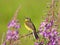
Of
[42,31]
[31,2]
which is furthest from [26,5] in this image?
[42,31]

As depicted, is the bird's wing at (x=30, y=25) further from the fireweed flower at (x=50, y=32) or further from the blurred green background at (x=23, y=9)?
the blurred green background at (x=23, y=9)

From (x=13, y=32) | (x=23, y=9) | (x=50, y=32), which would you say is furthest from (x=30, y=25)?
(x=23, y=9)

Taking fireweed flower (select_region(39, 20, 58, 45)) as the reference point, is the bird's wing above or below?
below

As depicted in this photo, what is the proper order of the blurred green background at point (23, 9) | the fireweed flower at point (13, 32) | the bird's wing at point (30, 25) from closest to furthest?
1. the fireweed flower at point (13, 32)
2. the bird's wing at point (30, 25)
3. the blurred green background at point (23, 9)

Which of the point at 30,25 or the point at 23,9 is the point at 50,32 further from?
the point at 23,9

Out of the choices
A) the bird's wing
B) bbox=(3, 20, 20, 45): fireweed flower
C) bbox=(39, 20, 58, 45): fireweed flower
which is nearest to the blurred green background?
the bird's wing

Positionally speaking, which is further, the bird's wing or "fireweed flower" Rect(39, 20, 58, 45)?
the bird's wing

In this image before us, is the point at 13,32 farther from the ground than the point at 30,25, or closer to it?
farther from the ground

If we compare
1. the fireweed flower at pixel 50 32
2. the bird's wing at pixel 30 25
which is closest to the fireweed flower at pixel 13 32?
the fireweed flower at pixel 50 32

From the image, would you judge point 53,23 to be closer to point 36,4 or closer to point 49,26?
point 49,26

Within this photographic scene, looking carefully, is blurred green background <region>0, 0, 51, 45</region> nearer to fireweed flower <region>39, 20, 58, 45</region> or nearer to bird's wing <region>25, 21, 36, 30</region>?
bird's wing <region>25, 21, 36, 30</region>

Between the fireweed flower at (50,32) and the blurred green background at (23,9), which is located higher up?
the fireweed flower at (50,32)
